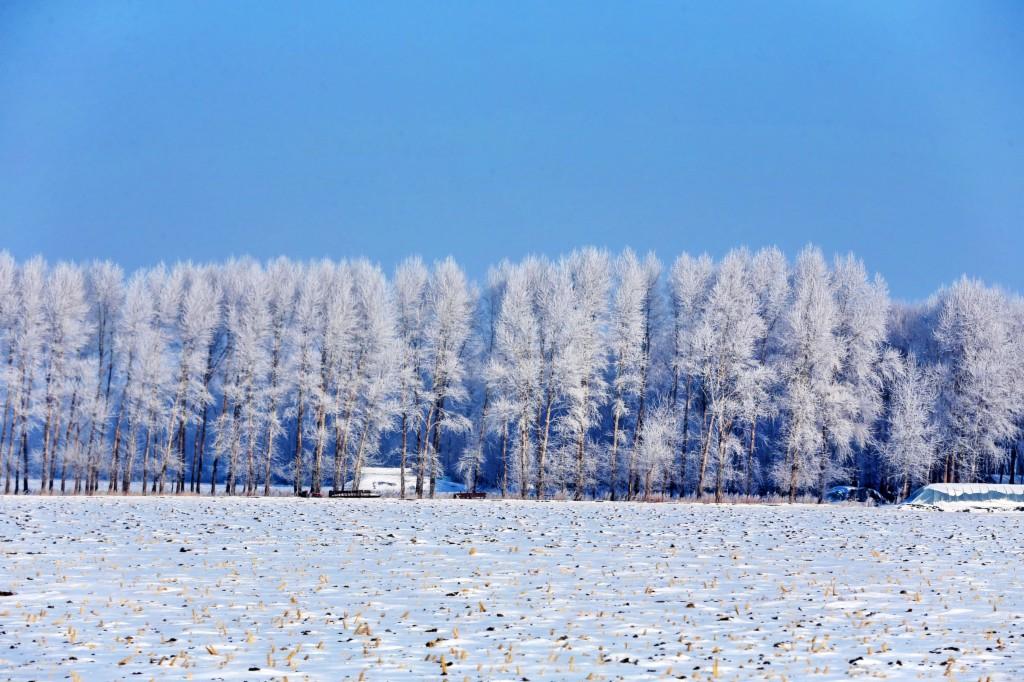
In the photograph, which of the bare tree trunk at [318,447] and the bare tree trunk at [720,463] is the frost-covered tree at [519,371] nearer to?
the bare tree trunk at [318,447]

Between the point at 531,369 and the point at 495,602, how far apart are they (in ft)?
129

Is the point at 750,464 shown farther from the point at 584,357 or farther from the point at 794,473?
the point at 584,357

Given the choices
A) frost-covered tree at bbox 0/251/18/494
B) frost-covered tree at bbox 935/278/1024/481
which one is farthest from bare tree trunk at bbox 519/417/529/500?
frost-covered tree at bbox 0/251/18/494

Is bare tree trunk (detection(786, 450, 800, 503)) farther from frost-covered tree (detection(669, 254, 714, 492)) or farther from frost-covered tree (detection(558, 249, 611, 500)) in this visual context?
frost-covered tree (detection(558, 249, 611, 500))

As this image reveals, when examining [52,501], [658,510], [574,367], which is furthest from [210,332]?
[658,510]

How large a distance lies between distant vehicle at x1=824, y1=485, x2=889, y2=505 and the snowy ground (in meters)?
30.9

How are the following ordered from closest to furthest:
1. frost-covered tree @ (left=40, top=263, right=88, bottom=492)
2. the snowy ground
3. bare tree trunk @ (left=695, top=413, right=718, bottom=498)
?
the snowy ground < bare tree trunk @ (left=695, top=413, right=718, bottom=498) < frost-covered tree @ (left=40, top=263, right=88, bottom=492)

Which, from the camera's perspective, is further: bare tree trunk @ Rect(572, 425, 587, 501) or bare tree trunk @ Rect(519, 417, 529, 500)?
bare tree trunk @ Rect(572, 425, 587, 501)

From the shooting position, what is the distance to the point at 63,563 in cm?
2166

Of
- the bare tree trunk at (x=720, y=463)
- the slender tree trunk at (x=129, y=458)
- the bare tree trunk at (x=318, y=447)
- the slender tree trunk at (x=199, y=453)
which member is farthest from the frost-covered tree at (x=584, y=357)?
the slender tree trunk at (x=129, y=458)

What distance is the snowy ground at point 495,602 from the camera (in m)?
13.4

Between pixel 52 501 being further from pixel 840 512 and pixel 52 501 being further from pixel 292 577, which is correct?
pixel 840 512

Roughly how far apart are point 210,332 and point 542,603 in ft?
158

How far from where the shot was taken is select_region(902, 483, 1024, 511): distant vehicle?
54.1m
